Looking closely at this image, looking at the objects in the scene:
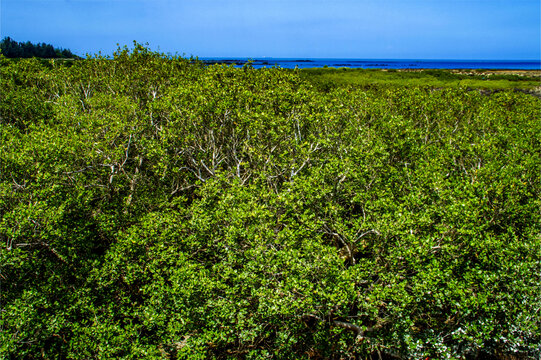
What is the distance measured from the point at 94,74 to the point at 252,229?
29.4m

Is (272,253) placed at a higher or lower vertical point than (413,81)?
lower

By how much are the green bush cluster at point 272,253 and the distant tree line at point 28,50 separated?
171076 millimetres

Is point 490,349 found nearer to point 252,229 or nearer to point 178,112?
point 252,229

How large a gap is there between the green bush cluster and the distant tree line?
561 ft

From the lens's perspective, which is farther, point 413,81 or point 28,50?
point 28,50

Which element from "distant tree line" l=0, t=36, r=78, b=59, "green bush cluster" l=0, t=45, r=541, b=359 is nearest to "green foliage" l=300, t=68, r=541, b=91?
"green bush cluster" l=0, t=45, r=541, b=359

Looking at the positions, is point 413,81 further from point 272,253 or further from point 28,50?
point 28,50

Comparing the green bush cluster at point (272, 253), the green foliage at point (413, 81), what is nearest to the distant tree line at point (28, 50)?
the green foliage at point (413, 81)

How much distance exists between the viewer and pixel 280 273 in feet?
42.5

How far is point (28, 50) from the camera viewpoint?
15788cm

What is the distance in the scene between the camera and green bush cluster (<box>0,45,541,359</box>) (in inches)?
490

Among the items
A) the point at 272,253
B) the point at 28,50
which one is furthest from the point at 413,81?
the point at 28,50

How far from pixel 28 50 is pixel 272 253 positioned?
202035mm

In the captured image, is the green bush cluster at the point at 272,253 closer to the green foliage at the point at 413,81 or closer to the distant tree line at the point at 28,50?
the green foliage at the point at 413,81
